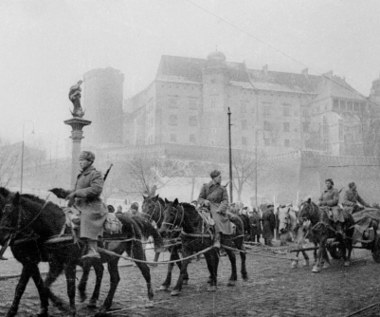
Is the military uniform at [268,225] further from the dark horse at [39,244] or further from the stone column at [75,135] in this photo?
the dark horse at [39,244]

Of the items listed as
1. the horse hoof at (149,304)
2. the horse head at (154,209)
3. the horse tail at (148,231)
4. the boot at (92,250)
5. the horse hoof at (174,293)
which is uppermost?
the horse head at (154,209)

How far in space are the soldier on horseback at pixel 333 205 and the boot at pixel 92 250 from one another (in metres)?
8.60

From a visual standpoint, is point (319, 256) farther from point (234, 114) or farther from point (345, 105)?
point (345, 105)

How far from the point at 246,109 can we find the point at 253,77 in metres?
7.63

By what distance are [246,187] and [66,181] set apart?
24929mm

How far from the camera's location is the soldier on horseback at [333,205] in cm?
1417

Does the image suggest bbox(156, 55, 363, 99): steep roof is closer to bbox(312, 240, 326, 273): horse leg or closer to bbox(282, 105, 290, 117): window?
bbox(282, 105, 290, 117): window

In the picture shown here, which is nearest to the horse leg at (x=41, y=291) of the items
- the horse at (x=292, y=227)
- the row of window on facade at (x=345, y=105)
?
the horse at (x=292, y=227)

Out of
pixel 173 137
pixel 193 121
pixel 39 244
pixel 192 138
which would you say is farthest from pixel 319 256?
pixel 193 121

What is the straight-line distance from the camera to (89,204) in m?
8.09

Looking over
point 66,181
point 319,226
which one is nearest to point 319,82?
point 66,181

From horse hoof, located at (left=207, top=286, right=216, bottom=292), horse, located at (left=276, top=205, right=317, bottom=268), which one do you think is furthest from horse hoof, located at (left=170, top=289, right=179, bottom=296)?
horse, located at (left=276, top=205, right=317, bottom=268)

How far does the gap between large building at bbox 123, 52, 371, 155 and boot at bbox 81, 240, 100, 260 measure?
63.1 metres

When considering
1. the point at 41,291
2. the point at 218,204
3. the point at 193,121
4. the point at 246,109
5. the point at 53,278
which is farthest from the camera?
the point at 246,109
